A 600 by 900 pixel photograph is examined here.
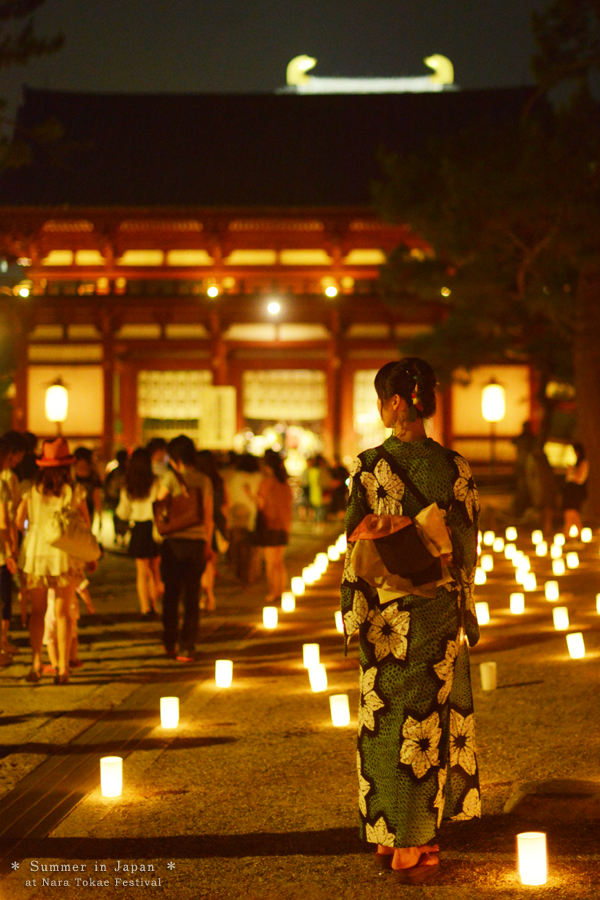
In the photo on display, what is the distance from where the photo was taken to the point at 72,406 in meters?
27.4

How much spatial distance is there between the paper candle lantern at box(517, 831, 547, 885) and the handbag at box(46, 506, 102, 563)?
4.13 metres

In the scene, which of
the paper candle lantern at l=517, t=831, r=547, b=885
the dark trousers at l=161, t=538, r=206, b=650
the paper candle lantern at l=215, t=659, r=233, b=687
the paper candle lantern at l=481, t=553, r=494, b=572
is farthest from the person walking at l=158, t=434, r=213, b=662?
the paper candle lantern at l=481, t=553, r=494, b=572

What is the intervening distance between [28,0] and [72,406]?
620 inches

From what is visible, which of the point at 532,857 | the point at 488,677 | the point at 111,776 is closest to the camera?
the point at 532,857

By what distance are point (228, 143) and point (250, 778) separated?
26.9 metres

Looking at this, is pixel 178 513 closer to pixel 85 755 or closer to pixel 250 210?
pixel 85 755

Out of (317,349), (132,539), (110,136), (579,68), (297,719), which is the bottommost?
(297,719)

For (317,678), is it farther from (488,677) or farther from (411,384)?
(411,384)

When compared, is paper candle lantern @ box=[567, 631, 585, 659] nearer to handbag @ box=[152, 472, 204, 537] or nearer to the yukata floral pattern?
handbag @ box=[152, 472, 204, 537]

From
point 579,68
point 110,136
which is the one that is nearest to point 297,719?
point 579,68

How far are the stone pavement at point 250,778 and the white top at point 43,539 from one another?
2.71ft

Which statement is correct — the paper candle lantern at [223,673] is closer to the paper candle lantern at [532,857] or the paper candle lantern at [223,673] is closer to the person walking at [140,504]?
the person walking at [140,504]

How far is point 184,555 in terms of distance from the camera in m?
8.05

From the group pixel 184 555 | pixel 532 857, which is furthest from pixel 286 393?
pixel 532 857
